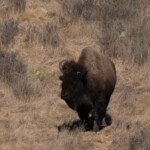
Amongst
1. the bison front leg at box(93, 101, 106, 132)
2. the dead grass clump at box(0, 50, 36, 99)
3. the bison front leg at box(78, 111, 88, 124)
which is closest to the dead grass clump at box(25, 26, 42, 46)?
A: the dead grass clump at box(0, 50, 36, 99)

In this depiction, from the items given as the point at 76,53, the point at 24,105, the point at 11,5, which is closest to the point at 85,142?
the point at 24,105

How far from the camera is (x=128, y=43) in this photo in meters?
11.6

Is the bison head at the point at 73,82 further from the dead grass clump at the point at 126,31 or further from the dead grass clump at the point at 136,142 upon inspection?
the dead grass clump at the point at 126,31

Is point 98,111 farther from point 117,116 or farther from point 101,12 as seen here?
point 101,12

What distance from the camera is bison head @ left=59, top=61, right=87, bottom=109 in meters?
7.00

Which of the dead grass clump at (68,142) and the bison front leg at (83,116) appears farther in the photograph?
the bison front leg at (83,116)

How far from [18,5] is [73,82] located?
611 centimetres

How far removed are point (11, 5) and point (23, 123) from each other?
5834 millimetres

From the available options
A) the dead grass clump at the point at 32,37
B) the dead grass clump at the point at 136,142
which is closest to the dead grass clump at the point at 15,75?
the dead grass clump at the point at 32,37

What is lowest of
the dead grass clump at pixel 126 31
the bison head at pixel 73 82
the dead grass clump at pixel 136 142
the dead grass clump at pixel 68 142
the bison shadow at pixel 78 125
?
the dead grass clump at pixel 126 31

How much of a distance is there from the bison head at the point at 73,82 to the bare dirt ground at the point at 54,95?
644mm

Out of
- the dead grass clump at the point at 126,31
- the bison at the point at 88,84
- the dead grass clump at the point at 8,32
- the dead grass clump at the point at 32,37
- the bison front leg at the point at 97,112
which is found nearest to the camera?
the bison at the point at 88,84

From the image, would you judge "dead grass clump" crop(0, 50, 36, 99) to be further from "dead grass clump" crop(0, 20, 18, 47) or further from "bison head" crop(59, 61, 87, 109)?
"bison head" crop(59, 61, 87, 109)

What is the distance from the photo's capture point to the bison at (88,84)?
7127 millimetres
